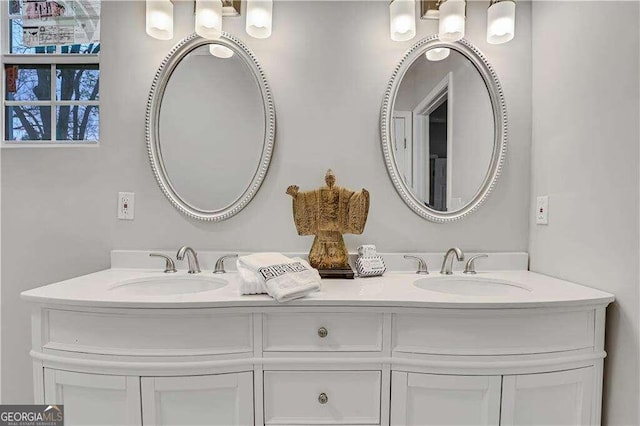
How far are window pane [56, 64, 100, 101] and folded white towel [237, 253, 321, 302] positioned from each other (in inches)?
49.0

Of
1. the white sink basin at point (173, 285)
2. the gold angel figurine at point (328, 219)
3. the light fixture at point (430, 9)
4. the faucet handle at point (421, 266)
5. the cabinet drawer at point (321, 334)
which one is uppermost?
the light fixture at point (430, 9)

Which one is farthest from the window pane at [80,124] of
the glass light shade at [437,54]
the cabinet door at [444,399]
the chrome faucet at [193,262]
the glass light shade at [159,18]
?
the cabinet door at [444,399]

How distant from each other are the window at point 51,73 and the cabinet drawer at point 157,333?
997 mm

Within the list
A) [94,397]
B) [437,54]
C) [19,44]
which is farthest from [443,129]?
[19,44]

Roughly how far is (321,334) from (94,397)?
31.1 inches

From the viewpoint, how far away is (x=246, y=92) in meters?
1.66

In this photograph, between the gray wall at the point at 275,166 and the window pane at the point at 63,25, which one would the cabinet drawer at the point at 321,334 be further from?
the window pane at the point at 63,25

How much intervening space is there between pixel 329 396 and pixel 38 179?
1.68 meters

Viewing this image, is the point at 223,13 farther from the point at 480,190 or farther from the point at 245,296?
the point at 480,190

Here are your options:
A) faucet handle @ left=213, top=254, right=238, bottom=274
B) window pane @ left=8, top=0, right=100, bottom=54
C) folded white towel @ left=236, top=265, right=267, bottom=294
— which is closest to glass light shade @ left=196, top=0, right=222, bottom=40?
window pane @ left=8, top=0, right=100, bottom=54

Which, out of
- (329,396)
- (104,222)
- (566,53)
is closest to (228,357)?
(329,396)

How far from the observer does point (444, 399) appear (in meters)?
1.16

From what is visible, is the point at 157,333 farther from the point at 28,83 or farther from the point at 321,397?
the point at 28,83

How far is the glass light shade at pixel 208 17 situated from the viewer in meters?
1.54
